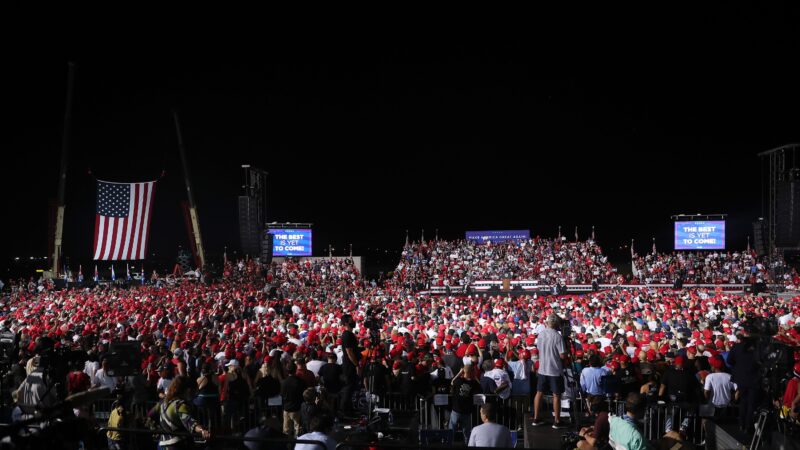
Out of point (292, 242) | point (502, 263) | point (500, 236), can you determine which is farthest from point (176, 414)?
point (500, 236)

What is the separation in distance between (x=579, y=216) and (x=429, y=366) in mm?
47812

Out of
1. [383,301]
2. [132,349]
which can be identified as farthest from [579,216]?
[132,349]

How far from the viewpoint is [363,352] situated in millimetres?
10617

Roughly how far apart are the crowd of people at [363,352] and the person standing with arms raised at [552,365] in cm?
2

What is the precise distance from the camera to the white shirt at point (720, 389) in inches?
326

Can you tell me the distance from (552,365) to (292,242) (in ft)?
133

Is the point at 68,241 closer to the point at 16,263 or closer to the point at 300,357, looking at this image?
the point at 16,263

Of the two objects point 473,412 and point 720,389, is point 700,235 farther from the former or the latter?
point 473,412

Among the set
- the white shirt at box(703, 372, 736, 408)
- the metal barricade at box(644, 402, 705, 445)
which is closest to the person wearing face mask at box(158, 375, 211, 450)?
the metal barricade at box(644, 402, 705, 445)

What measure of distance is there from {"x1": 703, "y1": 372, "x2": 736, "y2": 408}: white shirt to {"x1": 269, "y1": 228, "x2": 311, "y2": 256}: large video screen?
131 ft

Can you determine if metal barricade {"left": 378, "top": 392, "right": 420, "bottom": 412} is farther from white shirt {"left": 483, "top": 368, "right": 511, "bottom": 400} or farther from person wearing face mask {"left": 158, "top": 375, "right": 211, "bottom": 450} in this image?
person wearing face mask {"left": 158, "top": 375, "right": 211, "bottom": 450}

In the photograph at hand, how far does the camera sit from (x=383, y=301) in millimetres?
25391

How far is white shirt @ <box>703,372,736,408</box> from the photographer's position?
8.29m

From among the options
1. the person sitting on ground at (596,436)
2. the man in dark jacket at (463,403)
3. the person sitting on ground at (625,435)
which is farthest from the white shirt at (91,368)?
the person sitting on ground at (625,435)
